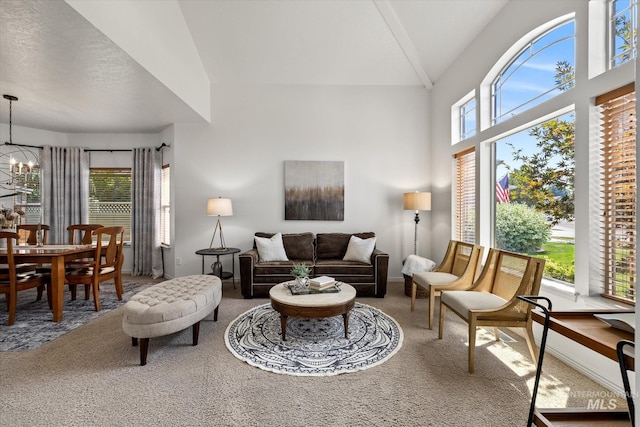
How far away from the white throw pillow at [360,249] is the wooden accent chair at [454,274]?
1.01 m

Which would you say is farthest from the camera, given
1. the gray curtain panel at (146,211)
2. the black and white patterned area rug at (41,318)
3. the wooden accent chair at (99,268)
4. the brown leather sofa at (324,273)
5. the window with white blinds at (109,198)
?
the window with white blinds at (109,198)

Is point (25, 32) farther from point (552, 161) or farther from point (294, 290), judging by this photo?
point (552, 161)

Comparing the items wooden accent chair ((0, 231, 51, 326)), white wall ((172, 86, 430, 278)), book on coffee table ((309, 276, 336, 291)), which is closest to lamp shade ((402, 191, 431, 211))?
white wall ((172, 86, 430, 278))

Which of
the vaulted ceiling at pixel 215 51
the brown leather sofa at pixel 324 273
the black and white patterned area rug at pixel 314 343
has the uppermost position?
the vaulted ceiling at pixel 215 51

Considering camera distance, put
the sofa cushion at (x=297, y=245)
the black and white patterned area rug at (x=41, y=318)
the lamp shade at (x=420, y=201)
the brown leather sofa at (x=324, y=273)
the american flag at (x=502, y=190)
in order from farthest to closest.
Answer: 1. the sofa cushion at (x=297, y=245)
2. the lamp shade at (x=420, y=201)
3. the brown leather sofa at (x=324, y=273)
4. the american flag at (x=502, y=190)
5. the black and white patterned area rug at (x=41, y=318)

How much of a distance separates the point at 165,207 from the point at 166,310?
3.41 metres

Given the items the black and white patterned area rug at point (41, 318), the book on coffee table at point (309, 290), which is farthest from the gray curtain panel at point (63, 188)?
the book on coffee table at point (309, 290)

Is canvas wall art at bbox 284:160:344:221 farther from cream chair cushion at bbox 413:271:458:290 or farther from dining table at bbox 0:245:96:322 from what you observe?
dining table at bbox 0:245:96:322

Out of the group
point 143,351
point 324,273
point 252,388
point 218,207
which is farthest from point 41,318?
point 324,273

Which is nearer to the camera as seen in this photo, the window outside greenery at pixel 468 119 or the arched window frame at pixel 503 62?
the arched window frame at pixel 503 62

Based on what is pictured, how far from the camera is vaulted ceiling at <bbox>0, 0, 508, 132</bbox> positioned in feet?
8.10

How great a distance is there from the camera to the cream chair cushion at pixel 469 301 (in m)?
2.21

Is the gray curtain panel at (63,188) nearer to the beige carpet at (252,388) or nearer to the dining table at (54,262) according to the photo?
the dining table at (54,262)

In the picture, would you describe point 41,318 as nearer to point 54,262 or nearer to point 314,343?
point 54,262
